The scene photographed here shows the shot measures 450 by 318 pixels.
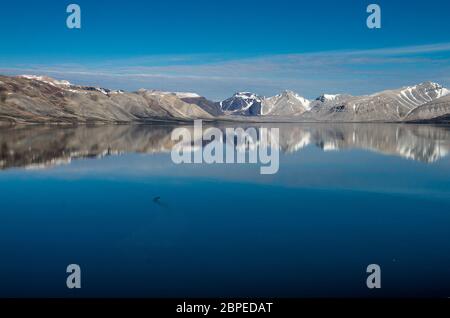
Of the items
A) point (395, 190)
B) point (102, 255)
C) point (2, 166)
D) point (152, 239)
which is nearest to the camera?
point (102, 255)

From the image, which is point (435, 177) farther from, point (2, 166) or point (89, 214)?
point (2, 166)

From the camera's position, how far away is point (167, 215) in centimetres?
3272

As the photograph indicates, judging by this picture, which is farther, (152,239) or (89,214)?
(89,214)

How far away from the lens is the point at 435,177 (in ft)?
173

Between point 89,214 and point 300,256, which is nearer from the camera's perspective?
point 300,256

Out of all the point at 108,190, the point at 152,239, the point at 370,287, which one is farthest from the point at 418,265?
the point at 108,190

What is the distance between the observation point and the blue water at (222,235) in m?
19.9

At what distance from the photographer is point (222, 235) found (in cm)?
2750

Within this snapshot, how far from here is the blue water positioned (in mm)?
19859
